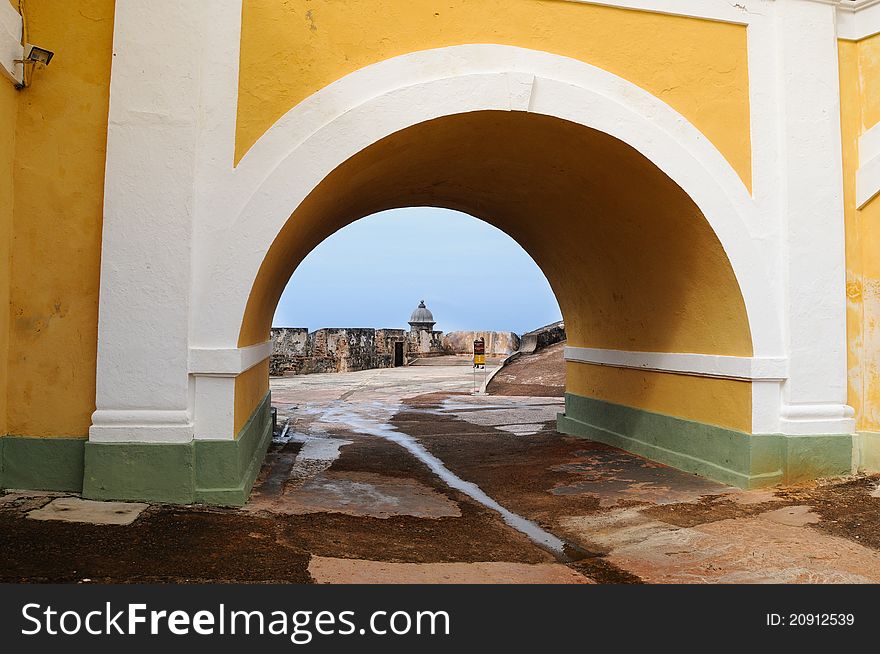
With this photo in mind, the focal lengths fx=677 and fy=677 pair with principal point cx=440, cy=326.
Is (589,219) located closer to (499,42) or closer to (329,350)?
(499,42)

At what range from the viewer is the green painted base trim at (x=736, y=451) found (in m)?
5.41

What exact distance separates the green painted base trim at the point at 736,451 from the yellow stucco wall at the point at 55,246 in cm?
489

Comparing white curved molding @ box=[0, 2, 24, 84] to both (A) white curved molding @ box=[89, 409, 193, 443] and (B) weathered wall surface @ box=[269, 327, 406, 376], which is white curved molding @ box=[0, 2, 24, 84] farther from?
(B) weathered wall surface @ box=[269, 327, 406, 376]

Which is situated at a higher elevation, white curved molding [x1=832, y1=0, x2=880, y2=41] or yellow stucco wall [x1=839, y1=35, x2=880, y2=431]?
white curved molding [x1=832, y1=0, x2=880, y2=41]

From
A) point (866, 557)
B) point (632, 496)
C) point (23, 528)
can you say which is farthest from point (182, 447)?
point (866, 557)

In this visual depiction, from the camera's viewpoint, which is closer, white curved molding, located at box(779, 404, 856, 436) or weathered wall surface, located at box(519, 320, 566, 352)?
white curved molding, located at box(779, 404, 856, 436)

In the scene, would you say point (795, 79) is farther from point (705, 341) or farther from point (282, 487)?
point (282, 487)

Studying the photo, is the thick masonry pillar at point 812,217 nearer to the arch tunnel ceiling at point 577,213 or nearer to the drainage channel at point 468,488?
the arch tunnel ceiling at point 577,213

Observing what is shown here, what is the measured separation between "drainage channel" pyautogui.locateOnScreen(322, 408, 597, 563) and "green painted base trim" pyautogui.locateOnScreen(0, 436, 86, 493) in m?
2.91

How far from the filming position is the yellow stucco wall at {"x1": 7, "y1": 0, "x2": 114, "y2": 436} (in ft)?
14.8

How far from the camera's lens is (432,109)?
501cm

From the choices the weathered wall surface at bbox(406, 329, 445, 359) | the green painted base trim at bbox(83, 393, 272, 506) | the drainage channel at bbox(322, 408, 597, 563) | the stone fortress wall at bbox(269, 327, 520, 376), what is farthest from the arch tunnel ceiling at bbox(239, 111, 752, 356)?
the weathered wall surface at bbox(406, 329, 445, 359)

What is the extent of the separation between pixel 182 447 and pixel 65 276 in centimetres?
140

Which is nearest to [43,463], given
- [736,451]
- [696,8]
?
[736,451]
